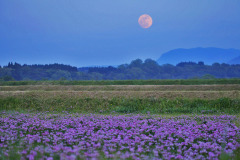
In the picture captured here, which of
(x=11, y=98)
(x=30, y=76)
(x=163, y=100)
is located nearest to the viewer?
(x=163, y=100)

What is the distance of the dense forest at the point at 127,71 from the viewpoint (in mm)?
94312

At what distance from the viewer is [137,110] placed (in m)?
13.9

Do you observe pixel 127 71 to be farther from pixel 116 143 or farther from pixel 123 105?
pixel 116 143

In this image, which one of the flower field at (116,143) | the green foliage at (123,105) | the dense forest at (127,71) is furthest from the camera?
the dense forest at (127,71)

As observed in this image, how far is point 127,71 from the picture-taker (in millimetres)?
112000

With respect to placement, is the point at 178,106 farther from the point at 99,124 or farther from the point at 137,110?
the point at 99,124

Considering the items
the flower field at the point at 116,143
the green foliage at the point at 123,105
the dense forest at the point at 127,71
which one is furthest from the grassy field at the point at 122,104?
the dense forest at the point at 127,71

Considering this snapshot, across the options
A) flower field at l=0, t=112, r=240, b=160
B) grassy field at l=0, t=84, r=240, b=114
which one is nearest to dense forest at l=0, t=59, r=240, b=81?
grassy field at l=0, t=84, r=240, b=114

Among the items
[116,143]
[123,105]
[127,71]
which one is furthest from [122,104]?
[127,71]

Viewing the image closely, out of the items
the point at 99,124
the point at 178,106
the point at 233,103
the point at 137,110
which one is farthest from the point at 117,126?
the point at 233,103

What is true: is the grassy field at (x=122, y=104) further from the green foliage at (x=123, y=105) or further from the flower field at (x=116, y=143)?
the flower field at (x=116, y=143)

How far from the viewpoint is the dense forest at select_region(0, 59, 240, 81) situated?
94.3 m

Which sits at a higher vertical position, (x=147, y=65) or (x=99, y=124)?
(x=147, y=65)

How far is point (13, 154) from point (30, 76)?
317 ft
